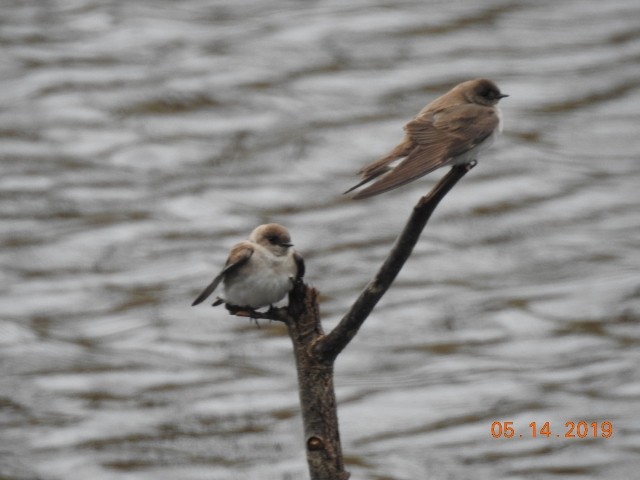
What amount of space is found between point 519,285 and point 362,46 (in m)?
5.57

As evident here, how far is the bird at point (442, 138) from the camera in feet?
17.0

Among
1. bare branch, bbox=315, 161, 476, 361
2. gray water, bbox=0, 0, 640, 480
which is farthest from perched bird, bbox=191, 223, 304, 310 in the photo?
gray water, bbox=0, 0, 640, 480

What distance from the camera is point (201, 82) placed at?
16156 mm

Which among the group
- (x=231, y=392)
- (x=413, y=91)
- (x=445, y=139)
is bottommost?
(x=231, y=392)

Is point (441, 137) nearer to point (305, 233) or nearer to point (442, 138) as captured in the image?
point (442, 138)

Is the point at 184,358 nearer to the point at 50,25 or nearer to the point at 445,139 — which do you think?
the point at 445,139

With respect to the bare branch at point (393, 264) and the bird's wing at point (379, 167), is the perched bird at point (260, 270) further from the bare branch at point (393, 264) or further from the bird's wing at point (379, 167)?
the bare branch at point (393, 264)

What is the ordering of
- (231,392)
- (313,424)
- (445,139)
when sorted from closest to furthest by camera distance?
(313,424) → (445,139) → (231,392)

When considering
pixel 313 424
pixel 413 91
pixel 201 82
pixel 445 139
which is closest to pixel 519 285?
pixel 413 91
